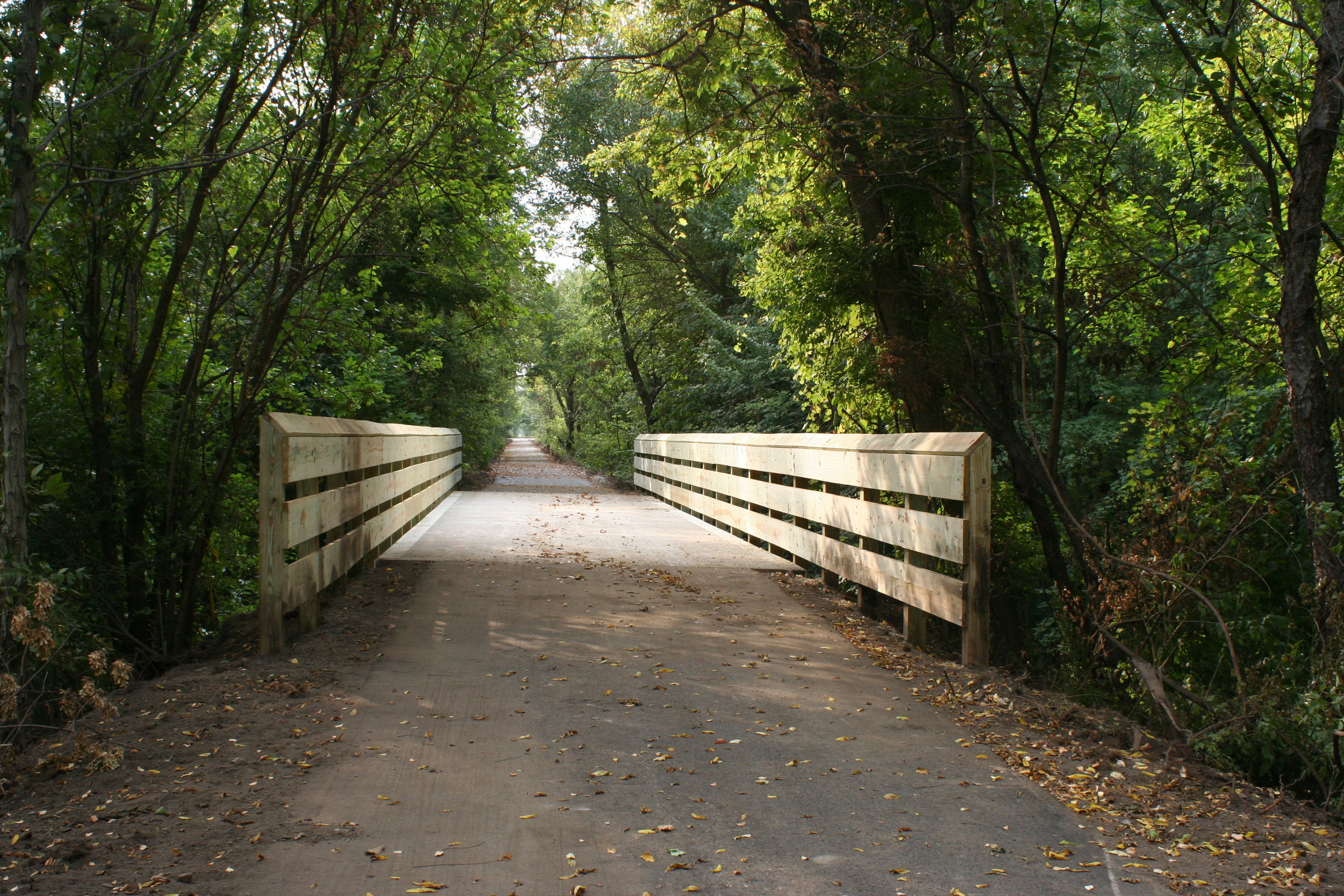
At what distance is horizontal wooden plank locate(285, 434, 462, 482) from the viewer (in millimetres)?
5254

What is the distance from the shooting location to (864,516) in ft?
21.5

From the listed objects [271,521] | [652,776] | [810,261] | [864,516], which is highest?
[810,261]

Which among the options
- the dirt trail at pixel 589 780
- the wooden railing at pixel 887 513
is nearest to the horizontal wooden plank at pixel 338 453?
the dirt trail at pixel 589 780

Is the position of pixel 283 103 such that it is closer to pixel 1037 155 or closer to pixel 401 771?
pixel 401 771

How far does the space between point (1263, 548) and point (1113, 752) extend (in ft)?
8.61

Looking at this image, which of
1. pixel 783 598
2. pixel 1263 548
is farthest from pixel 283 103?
pixel 1263 548

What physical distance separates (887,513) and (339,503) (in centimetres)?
355

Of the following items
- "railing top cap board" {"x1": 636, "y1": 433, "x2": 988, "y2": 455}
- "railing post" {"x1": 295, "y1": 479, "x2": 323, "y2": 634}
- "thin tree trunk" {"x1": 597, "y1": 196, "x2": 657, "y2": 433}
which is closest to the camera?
"railing top cap board" {"x1": 636, "y1": 433, "x2": 988, "y2": 455}

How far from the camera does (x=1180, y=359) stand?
31.3 ft

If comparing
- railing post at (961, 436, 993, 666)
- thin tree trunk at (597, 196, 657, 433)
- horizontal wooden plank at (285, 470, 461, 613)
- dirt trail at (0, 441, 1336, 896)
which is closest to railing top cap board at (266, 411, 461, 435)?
horizontal wooden plank at (285, 470, 461, 613)

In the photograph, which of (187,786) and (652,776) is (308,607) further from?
(652,776)

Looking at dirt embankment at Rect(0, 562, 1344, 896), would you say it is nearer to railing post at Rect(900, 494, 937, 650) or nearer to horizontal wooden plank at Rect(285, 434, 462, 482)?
railing post at Rect(900, 494, 937, 650)

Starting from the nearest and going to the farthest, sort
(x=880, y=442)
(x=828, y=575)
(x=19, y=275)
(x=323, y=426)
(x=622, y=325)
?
(x=19, y=275) → (x=323, y=426) → (x=880, y=442) → (x=828, y=575) → (x=622, y=325)

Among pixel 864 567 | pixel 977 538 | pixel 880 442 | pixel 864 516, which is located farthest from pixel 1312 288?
pixel 864 567
